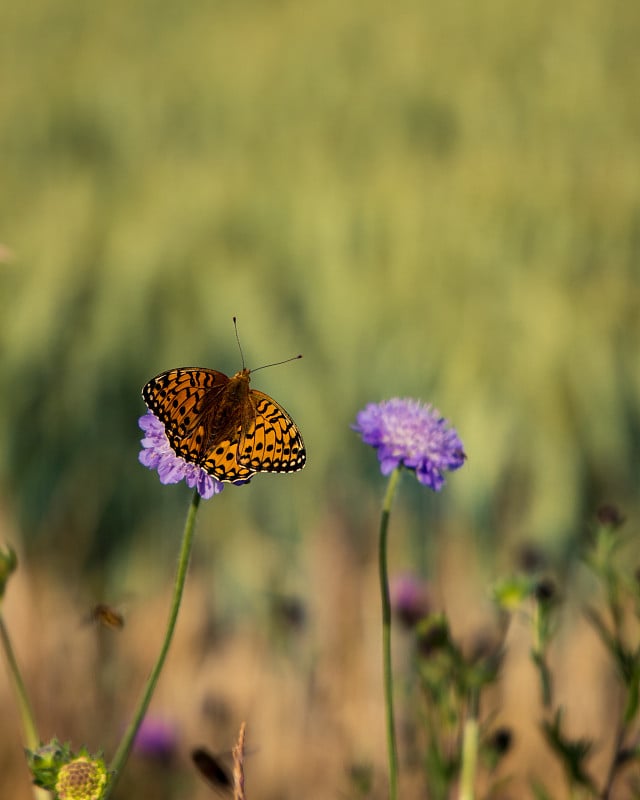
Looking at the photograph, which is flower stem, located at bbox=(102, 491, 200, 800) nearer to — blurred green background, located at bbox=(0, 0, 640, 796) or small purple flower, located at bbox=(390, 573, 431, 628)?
small purple flower, located at bbox=(390, 573, 431, 628)

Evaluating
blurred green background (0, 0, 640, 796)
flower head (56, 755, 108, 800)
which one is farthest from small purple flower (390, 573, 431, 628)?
flower head (56, 755, 108, 800)

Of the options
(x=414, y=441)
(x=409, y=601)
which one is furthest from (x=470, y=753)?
(x=409, y=601)

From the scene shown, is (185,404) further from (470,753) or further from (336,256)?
(336,256)

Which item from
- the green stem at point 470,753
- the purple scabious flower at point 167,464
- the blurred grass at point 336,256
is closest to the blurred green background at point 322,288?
the blurred grass at point 336,256

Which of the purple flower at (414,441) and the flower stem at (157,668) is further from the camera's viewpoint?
the purple flower at (414,441)

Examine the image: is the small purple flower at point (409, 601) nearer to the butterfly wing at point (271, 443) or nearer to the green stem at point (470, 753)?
the green stem at point (470, 753)
